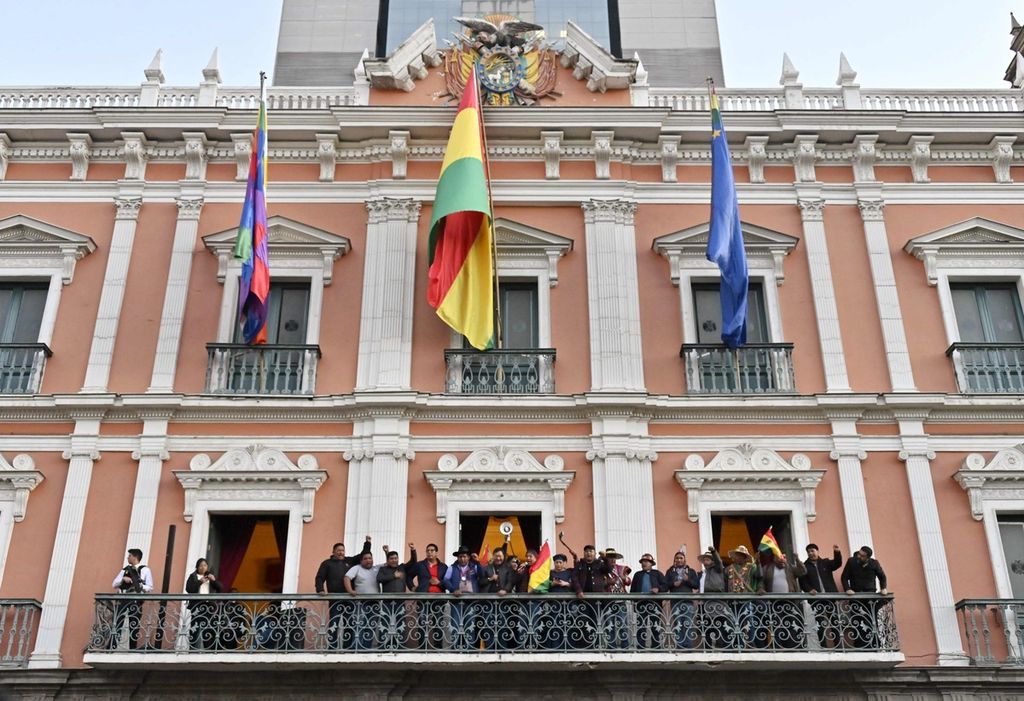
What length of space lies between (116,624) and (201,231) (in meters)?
6.54

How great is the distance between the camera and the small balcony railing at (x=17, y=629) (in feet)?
46.0

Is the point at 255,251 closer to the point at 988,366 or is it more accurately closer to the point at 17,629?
the point at 17,629

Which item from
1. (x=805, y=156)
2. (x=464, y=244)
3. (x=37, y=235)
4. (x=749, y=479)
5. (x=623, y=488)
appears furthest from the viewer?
(x=805, y=156)

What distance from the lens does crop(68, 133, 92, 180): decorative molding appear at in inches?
690

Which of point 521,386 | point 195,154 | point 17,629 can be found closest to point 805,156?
point 521,386

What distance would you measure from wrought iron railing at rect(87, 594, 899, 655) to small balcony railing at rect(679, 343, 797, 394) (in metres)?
3.63

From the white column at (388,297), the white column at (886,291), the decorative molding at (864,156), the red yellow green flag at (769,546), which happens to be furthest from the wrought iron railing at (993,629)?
the white column at (388,297)

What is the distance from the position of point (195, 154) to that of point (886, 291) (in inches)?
439

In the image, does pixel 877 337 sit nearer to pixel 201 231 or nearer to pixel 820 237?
pixel 820 237

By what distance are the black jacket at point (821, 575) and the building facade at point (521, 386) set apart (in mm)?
275

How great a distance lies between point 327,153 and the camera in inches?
690

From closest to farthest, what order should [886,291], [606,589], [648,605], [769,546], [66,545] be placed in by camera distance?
[648,605] → [606,589] → [769,546] → [66,545] → [886,291]

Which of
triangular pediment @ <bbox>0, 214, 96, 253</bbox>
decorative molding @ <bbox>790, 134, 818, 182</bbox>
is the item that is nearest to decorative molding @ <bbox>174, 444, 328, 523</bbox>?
triangular pediment @ <bbox>0, 214, 96, 253</bbox>

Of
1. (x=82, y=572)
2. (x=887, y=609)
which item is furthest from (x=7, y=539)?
(x=887, y=609)
